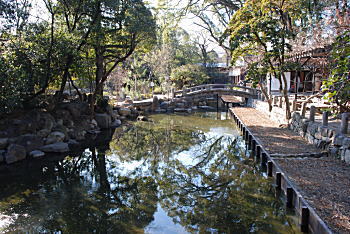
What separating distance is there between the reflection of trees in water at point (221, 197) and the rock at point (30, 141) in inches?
202

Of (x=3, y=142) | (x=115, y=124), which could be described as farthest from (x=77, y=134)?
(x=115, y=124)

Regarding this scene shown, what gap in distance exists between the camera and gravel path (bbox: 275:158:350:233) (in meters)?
4.96

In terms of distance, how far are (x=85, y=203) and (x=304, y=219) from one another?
4.77 meters

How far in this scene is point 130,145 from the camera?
1330cm

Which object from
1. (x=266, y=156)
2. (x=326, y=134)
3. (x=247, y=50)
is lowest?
(x=266, y=156)

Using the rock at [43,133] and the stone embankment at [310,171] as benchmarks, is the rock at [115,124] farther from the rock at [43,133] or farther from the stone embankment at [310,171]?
the stone embankment at [310,171]

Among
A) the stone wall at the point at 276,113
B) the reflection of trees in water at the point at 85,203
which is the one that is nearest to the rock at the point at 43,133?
the reflection of trees in water at the point at 85,203

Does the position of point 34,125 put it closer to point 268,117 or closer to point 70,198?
point 70,198

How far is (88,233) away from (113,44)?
12.5 meters

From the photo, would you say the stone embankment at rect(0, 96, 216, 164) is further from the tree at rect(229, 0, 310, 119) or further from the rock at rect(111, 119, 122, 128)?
the tree at rect(229, 0, 310, 119)

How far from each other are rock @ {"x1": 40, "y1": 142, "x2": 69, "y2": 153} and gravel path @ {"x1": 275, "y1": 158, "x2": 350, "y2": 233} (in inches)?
315

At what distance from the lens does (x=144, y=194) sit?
7523 mm

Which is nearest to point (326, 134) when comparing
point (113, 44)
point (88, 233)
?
point (88, 233)

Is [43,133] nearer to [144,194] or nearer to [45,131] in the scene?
[45,131]
